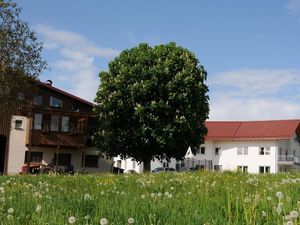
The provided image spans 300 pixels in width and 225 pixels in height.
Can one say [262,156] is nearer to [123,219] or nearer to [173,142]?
[173,142]

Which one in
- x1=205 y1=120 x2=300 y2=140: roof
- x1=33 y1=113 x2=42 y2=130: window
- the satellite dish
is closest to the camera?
x1=33 y1=113 x2=42 y2=130: window

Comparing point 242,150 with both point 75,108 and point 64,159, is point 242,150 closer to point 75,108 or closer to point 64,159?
point 75,108

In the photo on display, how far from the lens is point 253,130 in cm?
9069

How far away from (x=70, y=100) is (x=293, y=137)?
4896cm

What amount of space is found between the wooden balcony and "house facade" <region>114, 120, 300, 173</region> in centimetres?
3028

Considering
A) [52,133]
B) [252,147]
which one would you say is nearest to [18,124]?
[52,133]

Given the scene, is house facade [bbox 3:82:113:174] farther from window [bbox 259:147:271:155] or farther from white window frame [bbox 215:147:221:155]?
window [bbox 259:147:271:155]

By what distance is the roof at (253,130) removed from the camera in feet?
286

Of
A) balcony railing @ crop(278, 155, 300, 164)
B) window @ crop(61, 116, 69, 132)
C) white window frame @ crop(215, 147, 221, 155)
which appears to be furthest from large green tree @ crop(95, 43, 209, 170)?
white window frame @ crop(215, 147, 221, 155)

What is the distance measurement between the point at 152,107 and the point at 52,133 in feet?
56.7

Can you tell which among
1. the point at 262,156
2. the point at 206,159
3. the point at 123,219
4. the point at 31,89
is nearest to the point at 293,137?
the point at 262,156

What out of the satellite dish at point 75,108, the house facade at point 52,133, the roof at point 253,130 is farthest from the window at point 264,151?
the satellite dish at point 75,108

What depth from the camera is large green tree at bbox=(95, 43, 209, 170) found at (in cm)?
4481

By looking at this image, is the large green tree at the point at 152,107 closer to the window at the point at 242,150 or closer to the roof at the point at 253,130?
the roof at the point at 253,130
